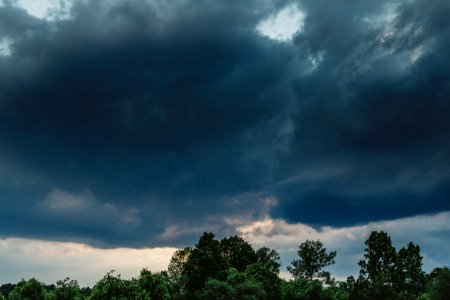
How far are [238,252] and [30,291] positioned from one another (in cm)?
8697

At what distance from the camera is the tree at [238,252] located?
148 m

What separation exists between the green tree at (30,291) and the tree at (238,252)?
82393 mm

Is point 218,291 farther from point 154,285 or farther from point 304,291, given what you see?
point 304,291

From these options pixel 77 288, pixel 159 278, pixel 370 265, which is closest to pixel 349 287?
pixel 370 265

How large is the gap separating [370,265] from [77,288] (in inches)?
2945

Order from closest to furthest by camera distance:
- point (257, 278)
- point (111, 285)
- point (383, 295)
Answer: point (111, 285) → point (383, 295) → point (257, 278)

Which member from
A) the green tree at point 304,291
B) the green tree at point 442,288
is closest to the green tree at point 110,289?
the green tree at point 442,288

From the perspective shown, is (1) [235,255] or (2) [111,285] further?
(1) [235,255]

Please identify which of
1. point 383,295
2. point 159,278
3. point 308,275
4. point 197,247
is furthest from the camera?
point 308,275

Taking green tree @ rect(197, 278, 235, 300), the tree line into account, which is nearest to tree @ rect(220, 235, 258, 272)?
the tree line

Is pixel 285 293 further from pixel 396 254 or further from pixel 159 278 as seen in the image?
pixel 159 278

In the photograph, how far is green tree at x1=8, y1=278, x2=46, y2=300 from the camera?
6969 centimetres

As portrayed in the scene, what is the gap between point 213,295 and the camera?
325 ft

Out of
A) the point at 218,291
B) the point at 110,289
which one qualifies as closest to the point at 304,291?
the point at 218,291
